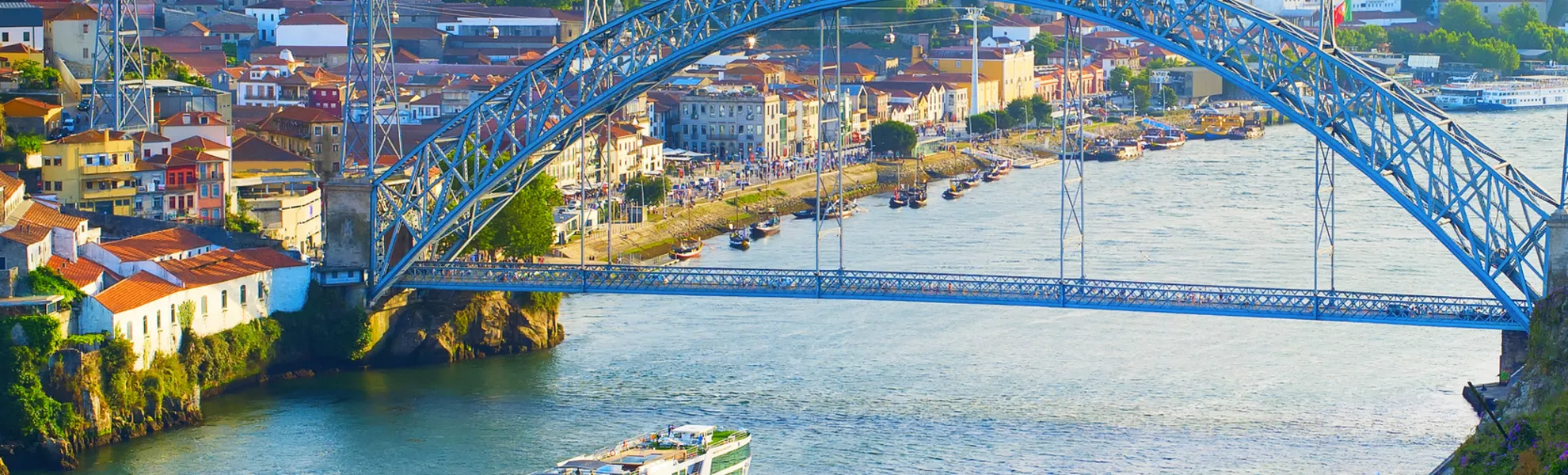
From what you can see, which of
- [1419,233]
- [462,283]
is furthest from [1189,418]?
[1419,233]

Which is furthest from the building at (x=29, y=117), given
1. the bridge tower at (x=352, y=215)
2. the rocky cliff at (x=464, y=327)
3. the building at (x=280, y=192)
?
the rocky cliff at (x=464, y=327)

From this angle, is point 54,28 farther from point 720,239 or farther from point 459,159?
point 459,159

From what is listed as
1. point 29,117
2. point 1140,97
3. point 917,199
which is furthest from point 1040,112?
point 29,117

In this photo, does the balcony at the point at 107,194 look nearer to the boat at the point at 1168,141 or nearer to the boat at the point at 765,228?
the boat at the point at 765,228

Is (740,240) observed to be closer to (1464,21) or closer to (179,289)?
(179,289)


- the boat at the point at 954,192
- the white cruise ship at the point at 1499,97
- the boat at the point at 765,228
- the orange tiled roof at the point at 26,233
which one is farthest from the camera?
the white cruise ship at the point at 1499,97
